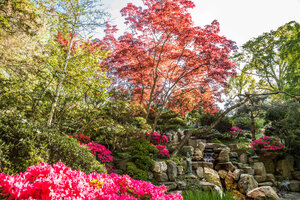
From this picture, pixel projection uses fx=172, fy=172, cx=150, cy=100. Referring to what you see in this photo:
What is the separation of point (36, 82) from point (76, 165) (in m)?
2.44

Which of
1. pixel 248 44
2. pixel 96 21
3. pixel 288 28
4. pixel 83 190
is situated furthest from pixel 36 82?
pixel 288 28

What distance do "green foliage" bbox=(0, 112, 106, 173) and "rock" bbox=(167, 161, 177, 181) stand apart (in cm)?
294

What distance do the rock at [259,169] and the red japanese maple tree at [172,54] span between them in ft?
9.62

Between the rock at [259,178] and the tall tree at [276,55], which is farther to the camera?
the tall tree at [276,55]

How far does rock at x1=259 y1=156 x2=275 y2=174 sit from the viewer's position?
7.47 meters

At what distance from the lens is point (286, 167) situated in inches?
285

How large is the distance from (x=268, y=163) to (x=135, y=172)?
634cm

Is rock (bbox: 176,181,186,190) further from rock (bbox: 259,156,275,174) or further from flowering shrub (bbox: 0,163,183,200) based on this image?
rock (bbox: 259,156,275,174)

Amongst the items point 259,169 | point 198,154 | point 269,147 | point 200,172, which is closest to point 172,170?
point 200,172

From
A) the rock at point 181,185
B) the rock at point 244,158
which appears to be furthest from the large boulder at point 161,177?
the rock at point 244,158

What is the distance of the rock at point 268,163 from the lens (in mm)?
7472

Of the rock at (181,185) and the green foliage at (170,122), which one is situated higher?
the green foliage at (170,122)

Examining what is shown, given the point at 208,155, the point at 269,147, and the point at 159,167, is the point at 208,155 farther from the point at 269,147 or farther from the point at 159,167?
the point at 159,167

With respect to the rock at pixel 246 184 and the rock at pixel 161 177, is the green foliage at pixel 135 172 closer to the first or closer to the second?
the rock at pixel 161 177
